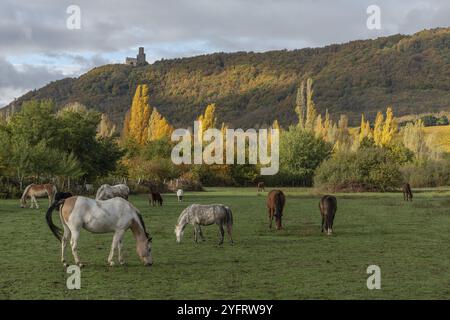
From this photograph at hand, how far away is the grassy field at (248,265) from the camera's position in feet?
32.2

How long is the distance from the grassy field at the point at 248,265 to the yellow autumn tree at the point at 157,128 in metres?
61.4

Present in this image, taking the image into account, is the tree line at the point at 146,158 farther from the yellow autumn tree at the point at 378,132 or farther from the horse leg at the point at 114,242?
the horse leg at the point at 114,242

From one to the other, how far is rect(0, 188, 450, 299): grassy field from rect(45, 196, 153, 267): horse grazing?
42 cm

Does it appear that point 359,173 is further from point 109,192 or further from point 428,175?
point 109,192

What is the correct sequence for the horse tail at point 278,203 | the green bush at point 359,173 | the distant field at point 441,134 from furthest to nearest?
the distant field at point 441,134 → the green bush at point 359,173 → the horse tail at point 278,203

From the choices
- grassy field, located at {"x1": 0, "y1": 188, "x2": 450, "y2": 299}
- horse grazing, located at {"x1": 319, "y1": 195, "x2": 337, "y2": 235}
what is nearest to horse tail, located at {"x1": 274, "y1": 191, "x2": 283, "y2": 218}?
grassy field, located at {"x1": 0, "y1": 188, "x2": 450, "y2": 299}

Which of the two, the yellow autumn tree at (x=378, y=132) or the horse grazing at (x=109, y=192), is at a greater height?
the yellow autumn tree at (x=378, y=132)

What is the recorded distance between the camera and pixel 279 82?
574 ft

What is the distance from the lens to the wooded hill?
502 ft

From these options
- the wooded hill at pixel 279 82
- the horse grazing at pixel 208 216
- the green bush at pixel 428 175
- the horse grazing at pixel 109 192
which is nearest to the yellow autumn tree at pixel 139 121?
the green bush at pixel 428 175
